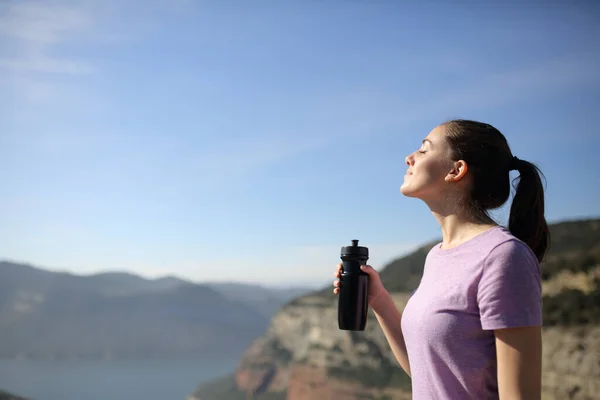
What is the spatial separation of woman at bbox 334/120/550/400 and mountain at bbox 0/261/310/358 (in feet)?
402

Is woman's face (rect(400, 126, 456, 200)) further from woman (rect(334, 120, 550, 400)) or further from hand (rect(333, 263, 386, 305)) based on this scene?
hand (rect(333, 263, 386, 305))

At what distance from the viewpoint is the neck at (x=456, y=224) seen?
5.33ft

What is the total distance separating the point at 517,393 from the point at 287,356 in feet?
214

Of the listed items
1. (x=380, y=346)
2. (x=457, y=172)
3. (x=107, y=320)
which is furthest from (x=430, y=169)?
(x=107, y=320)

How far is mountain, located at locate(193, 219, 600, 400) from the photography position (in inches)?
754

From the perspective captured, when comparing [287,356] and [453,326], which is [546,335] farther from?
[287,356]

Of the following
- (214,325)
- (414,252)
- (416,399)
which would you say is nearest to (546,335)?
(416,399)

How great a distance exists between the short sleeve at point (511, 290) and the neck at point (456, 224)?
0.67ft

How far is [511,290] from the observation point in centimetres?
137

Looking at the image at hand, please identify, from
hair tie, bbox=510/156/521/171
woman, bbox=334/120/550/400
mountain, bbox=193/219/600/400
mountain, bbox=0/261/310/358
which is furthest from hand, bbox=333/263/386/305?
mountain, bbox=0/261/310/358

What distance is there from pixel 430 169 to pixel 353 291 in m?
0.48

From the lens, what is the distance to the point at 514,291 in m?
1.37

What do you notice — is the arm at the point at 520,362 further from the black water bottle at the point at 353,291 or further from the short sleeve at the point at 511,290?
the black water bottle at the point at 353,291

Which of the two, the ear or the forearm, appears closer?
the ear
